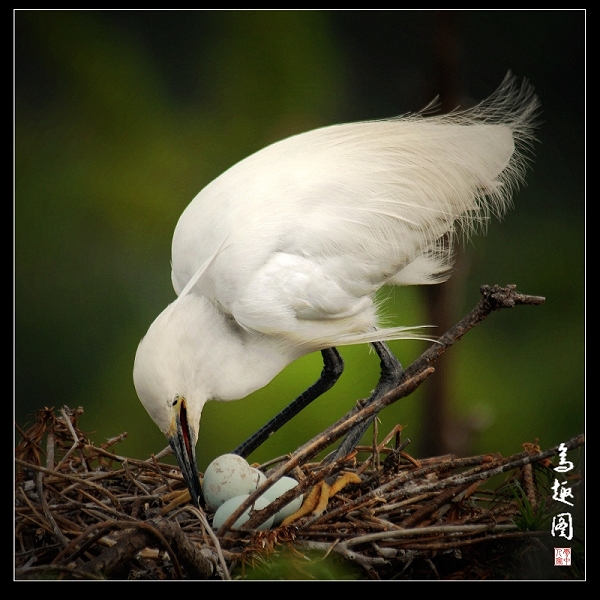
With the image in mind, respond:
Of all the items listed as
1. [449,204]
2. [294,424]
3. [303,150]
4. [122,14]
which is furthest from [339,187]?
[294,424]

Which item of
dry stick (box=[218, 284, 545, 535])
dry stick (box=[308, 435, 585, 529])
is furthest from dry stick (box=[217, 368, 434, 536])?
dry stick (box=[308, 435, 585, 529])

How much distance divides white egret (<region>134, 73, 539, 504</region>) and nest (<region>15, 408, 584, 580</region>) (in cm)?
18

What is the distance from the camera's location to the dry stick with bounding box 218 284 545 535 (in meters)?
1.50

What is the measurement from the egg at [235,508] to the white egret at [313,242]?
0.39ft

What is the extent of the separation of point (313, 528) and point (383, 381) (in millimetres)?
557

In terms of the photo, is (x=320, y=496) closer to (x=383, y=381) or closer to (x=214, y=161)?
(x=383, y=381)

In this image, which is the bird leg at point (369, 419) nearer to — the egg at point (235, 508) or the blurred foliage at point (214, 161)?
the blurred foliage at point (214, 161)

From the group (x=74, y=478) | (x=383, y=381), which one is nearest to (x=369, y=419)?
(x=383, y=381)

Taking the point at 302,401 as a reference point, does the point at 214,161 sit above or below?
above

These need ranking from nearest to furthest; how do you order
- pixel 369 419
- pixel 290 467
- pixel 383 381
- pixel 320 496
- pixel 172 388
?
1. pixel 290 467
2. pixel 172 388
3. pixel 320 496
4. pixel 369 419
5. pixel 383 381

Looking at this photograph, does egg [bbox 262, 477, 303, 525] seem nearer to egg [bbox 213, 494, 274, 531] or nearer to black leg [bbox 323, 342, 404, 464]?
egg [bbox 213, 494, 274, 531]

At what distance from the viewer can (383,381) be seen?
2066 millimetres

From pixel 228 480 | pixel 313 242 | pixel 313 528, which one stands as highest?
pixel 313 242

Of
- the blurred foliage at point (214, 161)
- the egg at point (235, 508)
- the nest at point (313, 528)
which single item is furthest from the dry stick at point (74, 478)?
the egg at point (235, 508)
